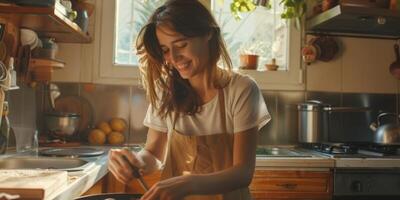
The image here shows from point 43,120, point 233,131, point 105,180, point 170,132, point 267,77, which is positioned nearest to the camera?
point 233,131

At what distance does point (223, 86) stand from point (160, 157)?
0.99ft

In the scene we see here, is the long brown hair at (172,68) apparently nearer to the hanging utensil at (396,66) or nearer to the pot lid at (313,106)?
the pot lid at (313,106)

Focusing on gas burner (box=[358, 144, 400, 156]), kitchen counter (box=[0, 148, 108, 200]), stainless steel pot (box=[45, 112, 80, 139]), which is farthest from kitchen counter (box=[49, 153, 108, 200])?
gas burner (box=[358, 144, 400, 156])

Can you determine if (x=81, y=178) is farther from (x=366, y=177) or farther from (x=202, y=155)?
(x=366, y=177)

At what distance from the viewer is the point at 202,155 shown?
3.85 ft

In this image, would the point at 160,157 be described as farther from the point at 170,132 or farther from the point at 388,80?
the point at 388,80

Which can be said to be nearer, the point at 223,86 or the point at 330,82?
the point at 223,86

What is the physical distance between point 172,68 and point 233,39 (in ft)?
4.11

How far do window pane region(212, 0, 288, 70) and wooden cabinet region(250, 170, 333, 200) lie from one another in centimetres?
78

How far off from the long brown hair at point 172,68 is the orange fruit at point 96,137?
0.98 metres

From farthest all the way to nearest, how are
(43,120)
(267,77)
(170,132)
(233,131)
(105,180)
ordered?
(267,77), (43,120), (105,180), (170,132), (233,131)

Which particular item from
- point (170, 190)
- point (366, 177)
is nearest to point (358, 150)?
point (366, 177)

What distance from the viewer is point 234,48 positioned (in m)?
2.41

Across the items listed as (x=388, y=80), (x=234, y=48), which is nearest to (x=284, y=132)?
(x=234, y=48)
